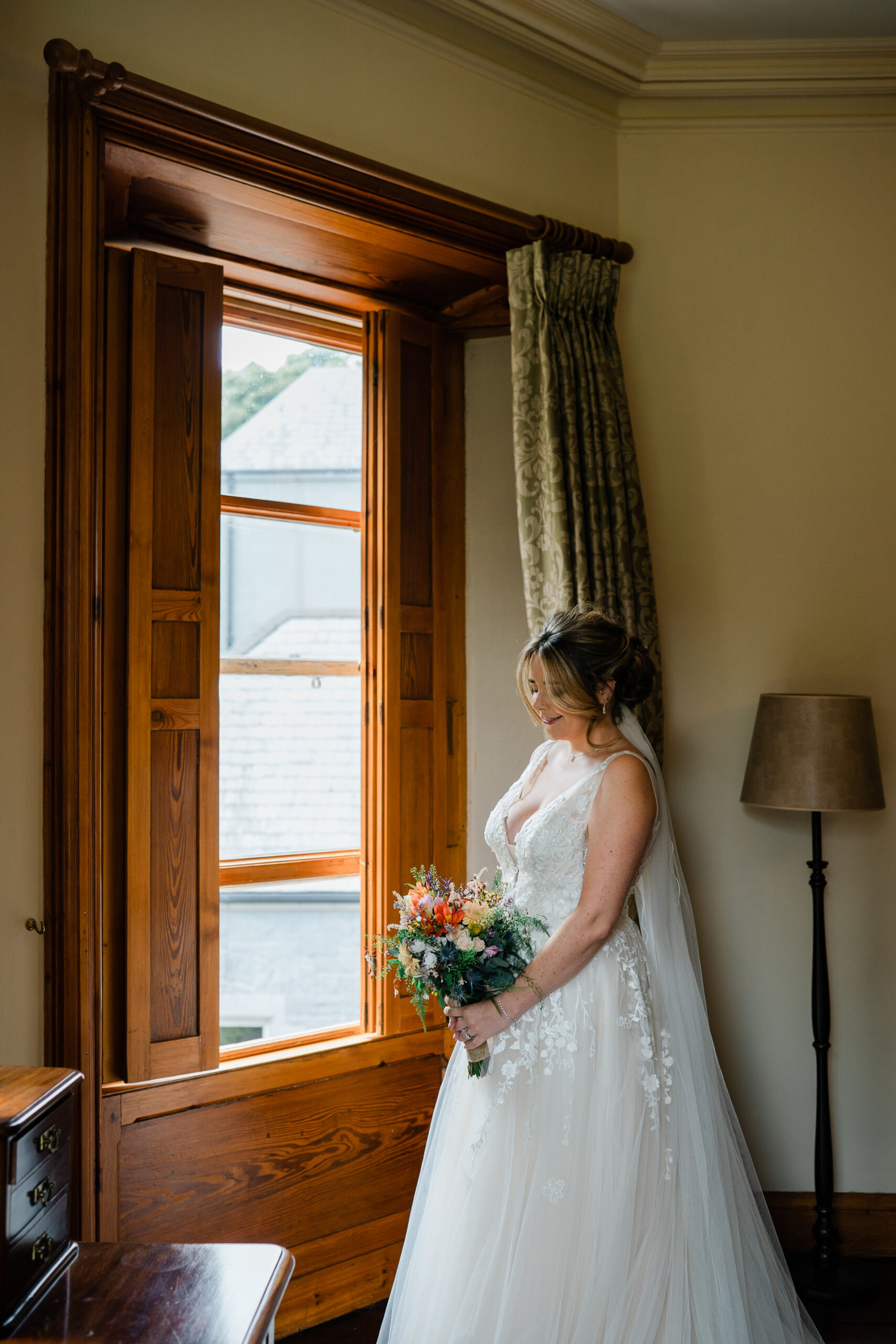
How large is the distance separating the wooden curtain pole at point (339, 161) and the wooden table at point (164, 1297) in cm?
235

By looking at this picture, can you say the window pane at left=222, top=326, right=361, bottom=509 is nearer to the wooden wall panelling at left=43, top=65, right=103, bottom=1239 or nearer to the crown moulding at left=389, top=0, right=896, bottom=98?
the wooden wall panelling at left=43, top=65, right=103, bottom=1239

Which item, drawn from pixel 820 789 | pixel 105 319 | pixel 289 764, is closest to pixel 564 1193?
pixel 820 789

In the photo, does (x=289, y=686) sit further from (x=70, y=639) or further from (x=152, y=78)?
(x=152, y=78)

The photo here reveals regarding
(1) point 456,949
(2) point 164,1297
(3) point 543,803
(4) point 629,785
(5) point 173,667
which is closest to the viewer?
(2) point 164,1297

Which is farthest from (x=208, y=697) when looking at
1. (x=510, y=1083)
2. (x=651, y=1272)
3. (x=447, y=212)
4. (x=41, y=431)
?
(x=651, y=1272)

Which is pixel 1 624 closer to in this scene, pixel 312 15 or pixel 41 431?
pixel 41 431

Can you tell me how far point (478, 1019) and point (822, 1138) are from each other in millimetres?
1404

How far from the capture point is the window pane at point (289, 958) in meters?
2.88

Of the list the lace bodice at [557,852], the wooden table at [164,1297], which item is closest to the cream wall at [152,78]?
the wooden table at [164,1297]

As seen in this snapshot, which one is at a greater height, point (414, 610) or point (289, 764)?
point (414, 610)

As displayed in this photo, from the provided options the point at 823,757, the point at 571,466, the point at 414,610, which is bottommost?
the point at 823,757

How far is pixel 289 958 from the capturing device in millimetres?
2959

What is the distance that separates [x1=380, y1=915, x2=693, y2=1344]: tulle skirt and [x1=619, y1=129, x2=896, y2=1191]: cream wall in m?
1.02

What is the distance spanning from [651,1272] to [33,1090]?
1.42m
